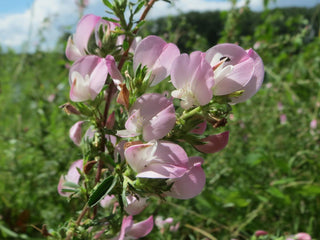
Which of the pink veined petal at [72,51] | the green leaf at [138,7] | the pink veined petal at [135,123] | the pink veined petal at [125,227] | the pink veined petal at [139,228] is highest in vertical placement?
the green leaf at [138,7]

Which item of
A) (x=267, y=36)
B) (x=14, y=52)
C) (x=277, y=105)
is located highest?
(x=267, y=36)

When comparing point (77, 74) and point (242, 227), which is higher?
point (77, 74)

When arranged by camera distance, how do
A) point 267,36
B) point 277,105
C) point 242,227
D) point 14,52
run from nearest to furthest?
point 242,227 → point 277,105 → point 267,36 → point 14,52

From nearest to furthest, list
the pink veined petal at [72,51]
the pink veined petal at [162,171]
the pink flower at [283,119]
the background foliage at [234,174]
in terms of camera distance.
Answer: the pink veined petal at [162,171] < the pink veined petal at [72,51] < the background foliage at [234,174] < the pink flower at [283,119]

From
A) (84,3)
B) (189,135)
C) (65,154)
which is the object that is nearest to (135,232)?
(189,135)

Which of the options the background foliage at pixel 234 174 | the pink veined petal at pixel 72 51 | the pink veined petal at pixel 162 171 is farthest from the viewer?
the background foliage at pixel 234 174

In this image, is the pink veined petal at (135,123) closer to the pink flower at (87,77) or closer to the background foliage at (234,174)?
the pink flower at (87,77)

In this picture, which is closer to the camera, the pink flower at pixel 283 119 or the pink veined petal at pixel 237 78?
the pink veined petal at pixel 237 78

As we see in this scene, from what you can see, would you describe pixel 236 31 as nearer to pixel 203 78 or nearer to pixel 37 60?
pixel 203 78

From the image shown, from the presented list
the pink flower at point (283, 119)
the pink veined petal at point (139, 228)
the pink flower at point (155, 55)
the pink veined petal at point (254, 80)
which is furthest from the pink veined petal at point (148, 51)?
the pink flower at point (283, 119)
